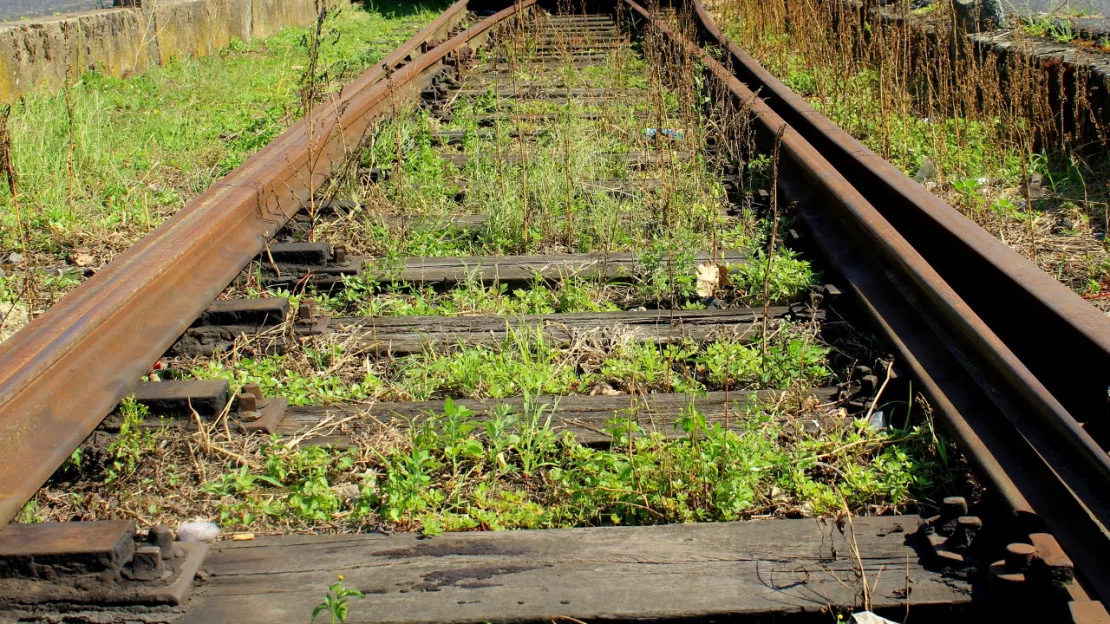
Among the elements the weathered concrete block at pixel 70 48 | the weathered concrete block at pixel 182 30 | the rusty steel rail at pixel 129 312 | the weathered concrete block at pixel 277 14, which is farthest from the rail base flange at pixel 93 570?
the weathered concrete block at pixel 277 14

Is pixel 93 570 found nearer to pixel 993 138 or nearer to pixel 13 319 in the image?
pixel 13 319

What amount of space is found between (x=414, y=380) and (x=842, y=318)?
1.42 m

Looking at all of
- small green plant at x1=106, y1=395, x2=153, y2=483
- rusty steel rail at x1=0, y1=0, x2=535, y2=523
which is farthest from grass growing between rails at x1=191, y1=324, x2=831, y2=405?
small green plant at x1=106, y1=395, x2=153, y2=483

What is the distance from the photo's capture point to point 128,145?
230 inches

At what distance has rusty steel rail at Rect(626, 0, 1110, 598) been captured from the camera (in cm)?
203

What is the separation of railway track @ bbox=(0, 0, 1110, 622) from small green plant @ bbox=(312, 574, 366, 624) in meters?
0.03

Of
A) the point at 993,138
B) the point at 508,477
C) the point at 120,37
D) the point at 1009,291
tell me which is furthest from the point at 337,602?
the point at 120,37

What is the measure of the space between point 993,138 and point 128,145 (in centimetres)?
482

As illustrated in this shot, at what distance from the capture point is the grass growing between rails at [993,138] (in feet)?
14.7

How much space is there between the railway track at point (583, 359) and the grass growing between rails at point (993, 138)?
0.71 meters

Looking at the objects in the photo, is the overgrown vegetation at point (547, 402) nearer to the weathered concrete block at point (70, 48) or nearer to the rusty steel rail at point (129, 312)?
the rusty steel rail at point (129, 312)

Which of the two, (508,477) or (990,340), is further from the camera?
(508,477)

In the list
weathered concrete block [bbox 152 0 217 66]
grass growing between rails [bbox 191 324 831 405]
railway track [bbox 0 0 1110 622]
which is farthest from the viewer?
weathered concrete block [bbox 152 0 217 66]

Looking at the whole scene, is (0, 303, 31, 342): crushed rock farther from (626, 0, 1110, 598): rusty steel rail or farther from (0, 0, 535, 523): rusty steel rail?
(626, 0, 1110, 598): rusty steel rail
